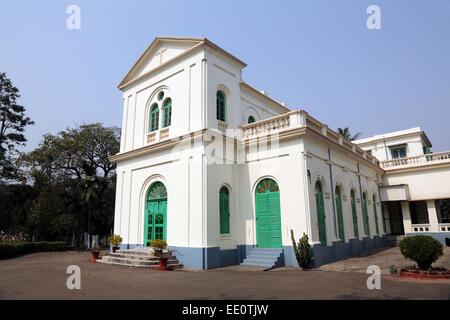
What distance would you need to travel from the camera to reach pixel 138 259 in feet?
37.4

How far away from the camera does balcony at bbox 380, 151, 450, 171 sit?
19516mm

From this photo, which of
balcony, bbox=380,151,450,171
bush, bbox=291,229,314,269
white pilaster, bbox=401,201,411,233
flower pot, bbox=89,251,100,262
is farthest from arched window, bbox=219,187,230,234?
balcony, bbox=380,151,450,171

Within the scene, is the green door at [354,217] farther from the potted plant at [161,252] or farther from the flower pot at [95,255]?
the flower pot at [95,255]

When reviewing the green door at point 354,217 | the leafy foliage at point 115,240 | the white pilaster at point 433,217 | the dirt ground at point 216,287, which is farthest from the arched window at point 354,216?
the leafy foliage at point 115,240

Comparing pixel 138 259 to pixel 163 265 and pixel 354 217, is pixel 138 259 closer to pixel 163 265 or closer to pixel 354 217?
pixel 163 265

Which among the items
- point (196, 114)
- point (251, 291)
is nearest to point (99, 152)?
point (196, 114)

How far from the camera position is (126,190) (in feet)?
48.8

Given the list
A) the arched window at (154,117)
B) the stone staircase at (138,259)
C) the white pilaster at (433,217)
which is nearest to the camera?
the stone staircase at (138,259)

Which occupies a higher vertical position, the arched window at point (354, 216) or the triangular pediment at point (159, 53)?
the triangular pediment at point (159, 53)

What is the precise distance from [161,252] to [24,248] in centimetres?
1185

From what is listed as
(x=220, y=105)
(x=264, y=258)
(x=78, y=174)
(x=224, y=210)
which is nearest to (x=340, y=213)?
(x=264, y=258)

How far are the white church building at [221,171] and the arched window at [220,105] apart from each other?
0.05 meters

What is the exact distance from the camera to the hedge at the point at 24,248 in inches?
619
